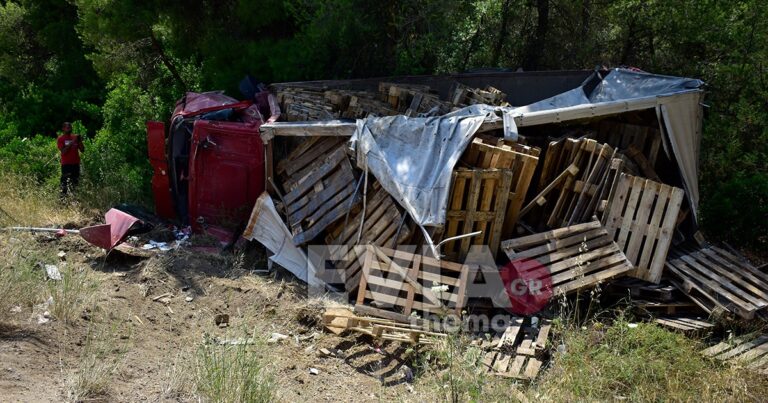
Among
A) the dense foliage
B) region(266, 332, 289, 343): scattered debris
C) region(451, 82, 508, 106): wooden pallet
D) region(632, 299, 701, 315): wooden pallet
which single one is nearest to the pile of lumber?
region(632, 299, 701, 315): wooden pallet

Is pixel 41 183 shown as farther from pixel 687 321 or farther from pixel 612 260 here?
pixel 687 321

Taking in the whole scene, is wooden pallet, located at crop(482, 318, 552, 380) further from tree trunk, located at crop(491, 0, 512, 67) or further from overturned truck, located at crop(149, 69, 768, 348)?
tree trunk, located at crop(491, 0, 512, 67)

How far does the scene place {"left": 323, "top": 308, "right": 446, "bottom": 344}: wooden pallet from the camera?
6164 mm

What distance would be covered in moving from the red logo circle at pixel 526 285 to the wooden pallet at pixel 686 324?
1.06 meters

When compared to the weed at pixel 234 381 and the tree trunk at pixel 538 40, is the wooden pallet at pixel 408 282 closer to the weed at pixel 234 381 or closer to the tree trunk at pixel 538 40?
the weed at pixel 234 381

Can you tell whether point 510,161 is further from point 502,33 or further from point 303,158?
point 502,33

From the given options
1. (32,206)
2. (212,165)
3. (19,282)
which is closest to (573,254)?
(212,165)

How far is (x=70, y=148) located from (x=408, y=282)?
19.5ft

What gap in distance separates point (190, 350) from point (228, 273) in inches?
78.6

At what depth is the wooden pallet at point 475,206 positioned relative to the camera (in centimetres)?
708

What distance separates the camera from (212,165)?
8.59 meters

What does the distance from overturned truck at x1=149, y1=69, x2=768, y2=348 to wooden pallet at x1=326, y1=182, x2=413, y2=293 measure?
20mm

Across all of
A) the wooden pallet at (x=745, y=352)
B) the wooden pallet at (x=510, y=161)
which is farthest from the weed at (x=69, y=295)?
the wooden pallet at (x=745, y=352)

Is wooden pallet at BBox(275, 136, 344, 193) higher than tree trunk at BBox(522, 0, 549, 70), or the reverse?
tree trunk at BBox(522, 0, 549, 70)
